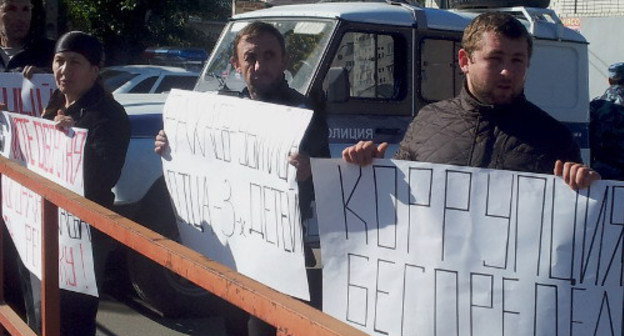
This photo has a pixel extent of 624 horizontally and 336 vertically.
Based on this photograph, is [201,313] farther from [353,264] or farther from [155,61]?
[155,61]

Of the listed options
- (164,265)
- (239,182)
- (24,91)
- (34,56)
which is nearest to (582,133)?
(34,56)

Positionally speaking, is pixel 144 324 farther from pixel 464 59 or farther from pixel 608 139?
pixel 608 139

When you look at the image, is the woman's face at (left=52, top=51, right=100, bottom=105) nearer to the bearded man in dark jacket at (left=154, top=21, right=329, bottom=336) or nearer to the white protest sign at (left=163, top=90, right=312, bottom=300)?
the white protest sign at (left=163, top=90, right=312, bottom=300)

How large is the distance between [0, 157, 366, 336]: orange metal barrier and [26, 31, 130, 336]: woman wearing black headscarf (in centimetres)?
24

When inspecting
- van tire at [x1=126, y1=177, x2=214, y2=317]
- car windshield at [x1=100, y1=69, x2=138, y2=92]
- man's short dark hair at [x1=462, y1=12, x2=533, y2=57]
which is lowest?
van tire at [x1=126, y1=177, x2=214, y2=317]

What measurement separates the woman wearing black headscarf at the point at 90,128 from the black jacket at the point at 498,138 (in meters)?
1.49

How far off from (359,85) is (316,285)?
9.55ft

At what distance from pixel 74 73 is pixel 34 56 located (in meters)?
1.16

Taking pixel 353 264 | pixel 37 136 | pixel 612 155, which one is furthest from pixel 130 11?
pixel 353 264

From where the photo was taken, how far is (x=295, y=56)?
6281 mm

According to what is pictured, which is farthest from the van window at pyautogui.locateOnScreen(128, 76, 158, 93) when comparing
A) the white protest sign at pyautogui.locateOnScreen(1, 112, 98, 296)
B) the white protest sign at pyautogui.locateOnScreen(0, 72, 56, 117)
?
the white protest sign at pyautogui.locateOnScreen(1, 112, 98, 296)

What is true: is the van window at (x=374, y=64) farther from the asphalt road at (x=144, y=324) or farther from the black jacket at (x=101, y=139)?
the black jacket at (x=101, y=139)

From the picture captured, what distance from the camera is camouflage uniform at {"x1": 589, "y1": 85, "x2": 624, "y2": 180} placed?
27.1ft

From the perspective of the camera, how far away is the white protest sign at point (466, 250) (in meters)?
2.43
